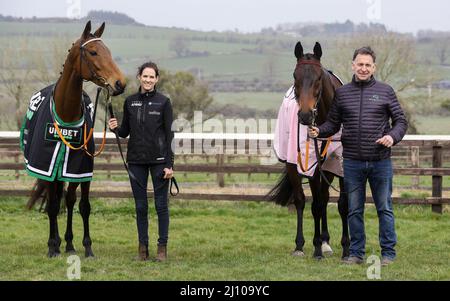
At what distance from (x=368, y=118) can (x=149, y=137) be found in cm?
→ 198

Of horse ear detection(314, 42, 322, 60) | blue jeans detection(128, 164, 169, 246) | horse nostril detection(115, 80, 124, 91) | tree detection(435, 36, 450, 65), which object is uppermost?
tree detection(435, 36, 450, 65)

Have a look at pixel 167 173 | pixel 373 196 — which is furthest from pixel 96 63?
pixel 373 196

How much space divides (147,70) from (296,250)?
93.1 inches

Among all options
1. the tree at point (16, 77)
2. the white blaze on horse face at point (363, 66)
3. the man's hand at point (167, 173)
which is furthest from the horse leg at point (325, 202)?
the tree at point (16, 77)

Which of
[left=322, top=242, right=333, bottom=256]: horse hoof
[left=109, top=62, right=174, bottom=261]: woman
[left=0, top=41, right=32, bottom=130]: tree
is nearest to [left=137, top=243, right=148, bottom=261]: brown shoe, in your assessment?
[left=109, top=62, right=174, bottom=261]: woman

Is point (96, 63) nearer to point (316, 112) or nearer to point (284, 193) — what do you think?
point (316, 112)

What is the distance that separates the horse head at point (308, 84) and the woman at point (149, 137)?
1.23 meters

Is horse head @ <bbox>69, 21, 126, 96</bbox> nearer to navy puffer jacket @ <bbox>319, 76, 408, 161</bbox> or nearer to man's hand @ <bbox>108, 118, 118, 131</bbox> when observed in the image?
man's hand @ <bbox>108, 118, 118, 131</bbox>

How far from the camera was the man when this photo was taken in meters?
5.64

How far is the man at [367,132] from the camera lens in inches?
222

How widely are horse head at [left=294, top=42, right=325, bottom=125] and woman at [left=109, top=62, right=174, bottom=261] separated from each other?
1.23m

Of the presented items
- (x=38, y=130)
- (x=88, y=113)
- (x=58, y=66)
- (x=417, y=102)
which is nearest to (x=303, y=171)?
(x=88, y=113)

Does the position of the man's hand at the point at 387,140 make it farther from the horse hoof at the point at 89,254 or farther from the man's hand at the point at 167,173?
the horse hoof at the point at 89,254

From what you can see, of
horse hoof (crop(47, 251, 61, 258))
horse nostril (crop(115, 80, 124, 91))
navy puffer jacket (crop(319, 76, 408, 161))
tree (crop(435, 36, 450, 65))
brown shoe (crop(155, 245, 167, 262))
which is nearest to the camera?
navy puffer jacket (crop(319, 76, 408, 161))
